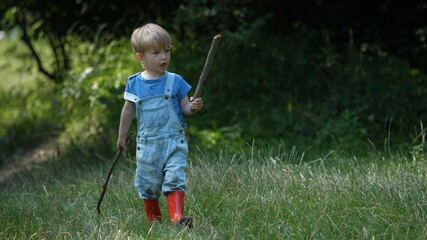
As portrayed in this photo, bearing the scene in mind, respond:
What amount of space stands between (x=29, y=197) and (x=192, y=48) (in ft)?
12.1

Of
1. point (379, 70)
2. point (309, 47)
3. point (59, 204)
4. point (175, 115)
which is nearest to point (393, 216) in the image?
point (175, 115)

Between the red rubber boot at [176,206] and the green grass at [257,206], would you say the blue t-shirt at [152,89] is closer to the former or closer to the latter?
the red rubber boot at [176,206]

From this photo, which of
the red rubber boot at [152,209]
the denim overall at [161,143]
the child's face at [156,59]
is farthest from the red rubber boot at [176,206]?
the child's face at [156,59]

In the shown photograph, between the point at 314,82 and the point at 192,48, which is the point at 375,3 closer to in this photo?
the point at 314,82

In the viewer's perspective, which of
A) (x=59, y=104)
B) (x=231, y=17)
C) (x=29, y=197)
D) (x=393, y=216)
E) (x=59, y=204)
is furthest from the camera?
(x=59, y=104)

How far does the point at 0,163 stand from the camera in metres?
8.55

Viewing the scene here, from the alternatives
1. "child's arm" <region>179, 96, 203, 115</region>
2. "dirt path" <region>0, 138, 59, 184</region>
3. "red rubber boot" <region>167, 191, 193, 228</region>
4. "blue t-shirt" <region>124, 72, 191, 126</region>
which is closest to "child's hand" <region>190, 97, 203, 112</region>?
"child's arm" <region>179, 96, 203, 115</region>

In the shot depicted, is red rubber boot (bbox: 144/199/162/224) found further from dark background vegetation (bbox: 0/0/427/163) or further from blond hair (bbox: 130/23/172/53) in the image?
dark background vegetation (bbox: 0/0/427/163)

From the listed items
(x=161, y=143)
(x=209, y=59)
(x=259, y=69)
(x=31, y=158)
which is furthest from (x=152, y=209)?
(x=259, y=69)

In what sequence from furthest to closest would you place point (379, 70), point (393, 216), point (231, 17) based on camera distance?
point (231, 17) < point (379, 70) < point (393, 216)

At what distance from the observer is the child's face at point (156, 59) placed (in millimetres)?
4750

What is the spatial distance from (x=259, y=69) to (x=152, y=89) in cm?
413

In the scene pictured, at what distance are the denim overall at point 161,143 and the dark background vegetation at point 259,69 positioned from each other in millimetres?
2842

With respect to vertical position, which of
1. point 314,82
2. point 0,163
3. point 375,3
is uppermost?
point 375,3
